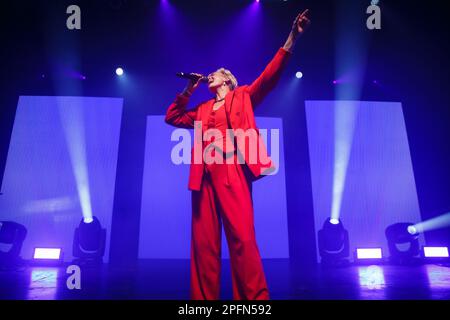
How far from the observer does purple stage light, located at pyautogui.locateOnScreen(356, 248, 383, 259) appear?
413 centimetres

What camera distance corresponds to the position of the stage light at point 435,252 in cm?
410

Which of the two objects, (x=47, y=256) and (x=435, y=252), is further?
(x=435, y=252)

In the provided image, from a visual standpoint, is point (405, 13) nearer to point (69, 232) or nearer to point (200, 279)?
point (200, 279)

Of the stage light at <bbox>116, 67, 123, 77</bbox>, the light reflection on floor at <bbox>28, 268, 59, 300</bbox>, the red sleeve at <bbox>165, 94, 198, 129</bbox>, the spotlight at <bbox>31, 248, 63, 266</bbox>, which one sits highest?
the stage light at <bbox>116, 67, 123, 77</bbox>

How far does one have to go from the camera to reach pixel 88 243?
12.6ft

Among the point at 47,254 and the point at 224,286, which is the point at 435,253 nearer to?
the point at 224,286

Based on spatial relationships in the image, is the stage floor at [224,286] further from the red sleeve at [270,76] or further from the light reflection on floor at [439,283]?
the red sleeve at [270,76]

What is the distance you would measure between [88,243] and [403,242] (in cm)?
432

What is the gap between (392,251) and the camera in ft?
13.4

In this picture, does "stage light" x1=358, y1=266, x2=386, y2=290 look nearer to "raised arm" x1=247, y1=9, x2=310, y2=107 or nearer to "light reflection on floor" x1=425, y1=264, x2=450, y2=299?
"light reflection on floor" x1=425, y1=264, x2=450, y2=299

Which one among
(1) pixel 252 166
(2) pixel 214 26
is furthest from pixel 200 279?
(2) pixel 214 26

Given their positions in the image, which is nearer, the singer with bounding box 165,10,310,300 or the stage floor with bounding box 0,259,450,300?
the singer with bounding box 165,10,310,300

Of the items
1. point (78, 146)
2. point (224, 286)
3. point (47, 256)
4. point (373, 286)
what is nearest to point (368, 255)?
point (373, 286)

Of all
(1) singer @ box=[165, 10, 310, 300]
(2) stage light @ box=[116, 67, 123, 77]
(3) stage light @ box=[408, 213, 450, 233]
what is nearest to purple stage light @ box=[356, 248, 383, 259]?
(3) stage light @ box=[408, 213, 450, 233]
